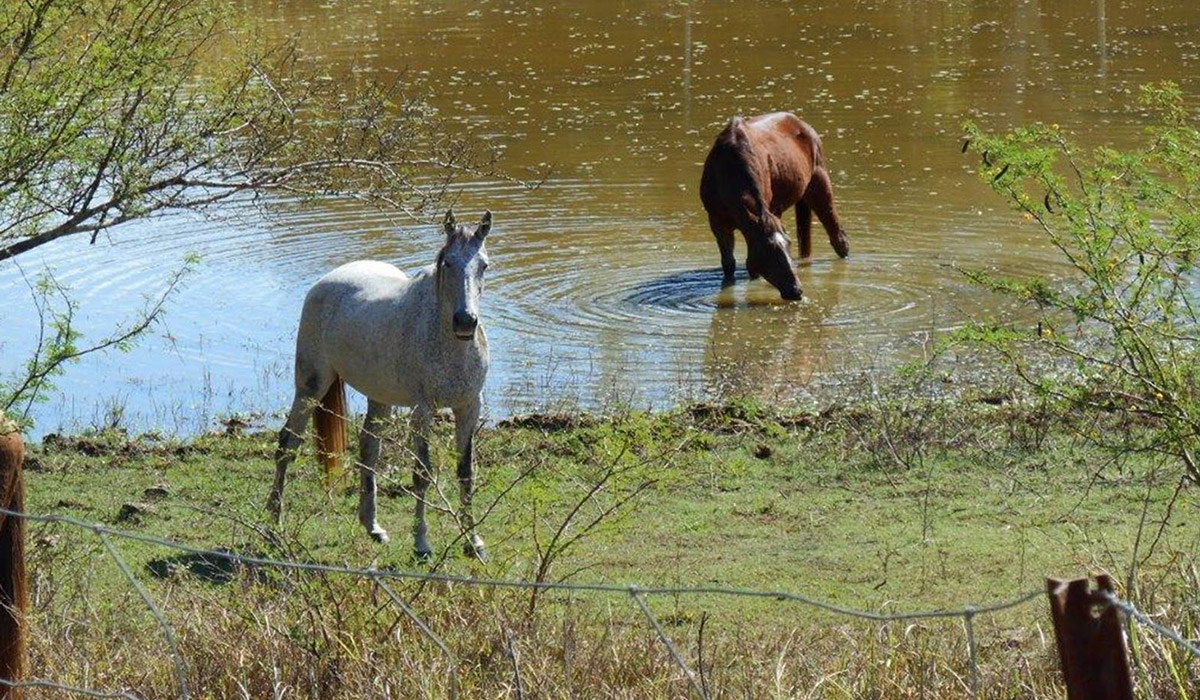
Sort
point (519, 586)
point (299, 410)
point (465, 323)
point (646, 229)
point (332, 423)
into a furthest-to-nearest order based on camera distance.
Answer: point (646, 229)
point (299, 410)
point (332, 423)
point (465, 323)
point (519, 586)

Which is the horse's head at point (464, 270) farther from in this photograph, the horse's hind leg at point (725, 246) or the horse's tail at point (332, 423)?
the horse's hind leg at point (725, 246)

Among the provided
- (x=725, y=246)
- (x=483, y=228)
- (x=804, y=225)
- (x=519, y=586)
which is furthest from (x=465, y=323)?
(x=804, y=225)

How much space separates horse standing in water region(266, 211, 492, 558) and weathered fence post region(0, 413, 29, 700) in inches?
113

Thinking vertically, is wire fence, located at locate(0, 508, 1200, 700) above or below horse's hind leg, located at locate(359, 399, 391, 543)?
above

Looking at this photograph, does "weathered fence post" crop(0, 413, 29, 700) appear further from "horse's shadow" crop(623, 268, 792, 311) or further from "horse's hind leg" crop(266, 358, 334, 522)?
"horse's shadow" crop(623, 268, 792, 311)

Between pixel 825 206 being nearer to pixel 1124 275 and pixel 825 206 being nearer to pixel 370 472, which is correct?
pixel 370 472

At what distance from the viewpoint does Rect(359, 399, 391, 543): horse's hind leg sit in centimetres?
944

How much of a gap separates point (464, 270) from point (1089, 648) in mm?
5065

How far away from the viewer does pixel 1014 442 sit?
10.7 metres

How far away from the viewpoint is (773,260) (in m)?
16.0

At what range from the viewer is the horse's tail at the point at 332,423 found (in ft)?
32.0

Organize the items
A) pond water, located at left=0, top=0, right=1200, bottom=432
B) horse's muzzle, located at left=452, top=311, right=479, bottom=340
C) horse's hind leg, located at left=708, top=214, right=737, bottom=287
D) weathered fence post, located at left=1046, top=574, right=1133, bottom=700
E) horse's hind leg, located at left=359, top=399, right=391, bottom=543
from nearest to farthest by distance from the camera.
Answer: weathered fence post, located at left=1046, top=574, right=1133, bottom=700 → horse's muzzle, located at left=452, top=311, right=479, bottom=340 → horse's hind leg, located at left=359, top=399, right=391, bottom=543 → pond water, located at left=0, top=0, right=1200, bottom=432 → horse's hind leg, located at left=708, top=214, right=737, bottom=287

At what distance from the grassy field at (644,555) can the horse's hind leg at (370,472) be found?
13cm

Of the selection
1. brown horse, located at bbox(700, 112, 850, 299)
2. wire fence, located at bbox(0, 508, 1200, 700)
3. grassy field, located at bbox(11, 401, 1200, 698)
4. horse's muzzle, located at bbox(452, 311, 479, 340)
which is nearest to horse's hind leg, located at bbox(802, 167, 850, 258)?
brown horse, located at bbox(700, 112, 850, 299)
